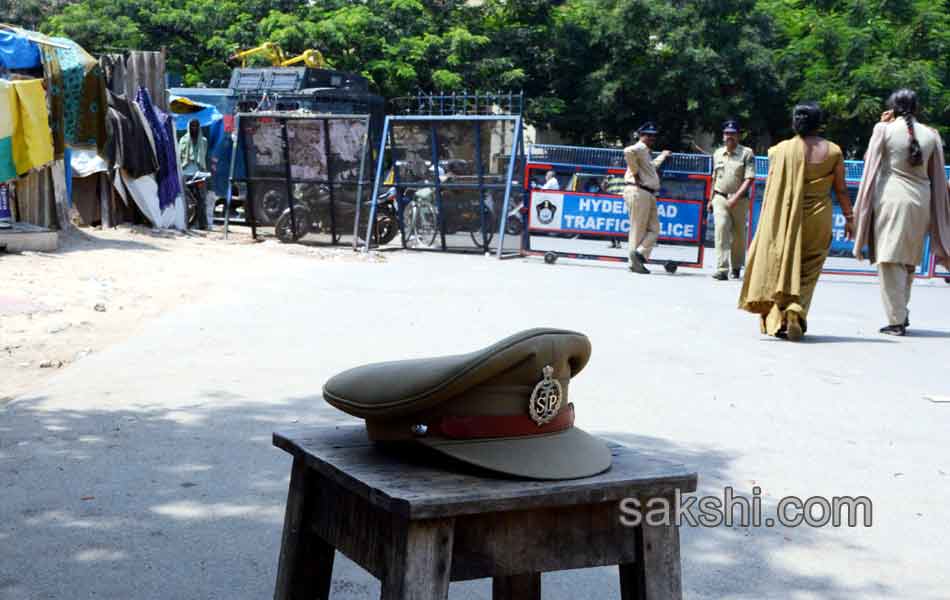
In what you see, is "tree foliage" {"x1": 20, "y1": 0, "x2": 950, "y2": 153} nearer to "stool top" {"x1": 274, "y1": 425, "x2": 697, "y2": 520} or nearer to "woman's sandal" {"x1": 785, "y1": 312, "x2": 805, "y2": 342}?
"woman's sandal" {"x1": 785, "y1": 312, "x2": 805, "y2": 342}

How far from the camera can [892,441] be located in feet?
18.4

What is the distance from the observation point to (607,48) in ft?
111

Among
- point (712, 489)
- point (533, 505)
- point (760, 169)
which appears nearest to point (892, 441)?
point (712, 489)

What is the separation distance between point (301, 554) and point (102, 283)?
9685 mm

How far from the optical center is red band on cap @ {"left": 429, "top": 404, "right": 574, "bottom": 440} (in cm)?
224

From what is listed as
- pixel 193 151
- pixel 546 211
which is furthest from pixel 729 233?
pixel 193 151

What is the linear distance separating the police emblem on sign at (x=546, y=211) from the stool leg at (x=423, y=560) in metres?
15.0

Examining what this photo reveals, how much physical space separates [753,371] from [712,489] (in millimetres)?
2995

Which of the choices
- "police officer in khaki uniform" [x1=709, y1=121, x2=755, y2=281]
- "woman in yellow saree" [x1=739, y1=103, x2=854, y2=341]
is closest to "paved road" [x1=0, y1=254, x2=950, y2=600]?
"woman in yellow saree" [x1=739, y1=103, x2=854, y2=341]

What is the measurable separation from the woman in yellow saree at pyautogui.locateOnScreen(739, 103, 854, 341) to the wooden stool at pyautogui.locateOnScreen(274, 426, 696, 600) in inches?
256

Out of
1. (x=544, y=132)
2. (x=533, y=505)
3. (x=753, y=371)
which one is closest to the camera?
(x=533, y=505)

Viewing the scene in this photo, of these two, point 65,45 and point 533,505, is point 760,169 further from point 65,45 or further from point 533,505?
point 533,505

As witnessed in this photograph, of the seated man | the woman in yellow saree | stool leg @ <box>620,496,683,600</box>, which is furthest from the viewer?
the seated man

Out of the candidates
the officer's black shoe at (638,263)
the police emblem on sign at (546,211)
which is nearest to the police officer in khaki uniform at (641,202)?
the officer's black shoe at (638,263)
